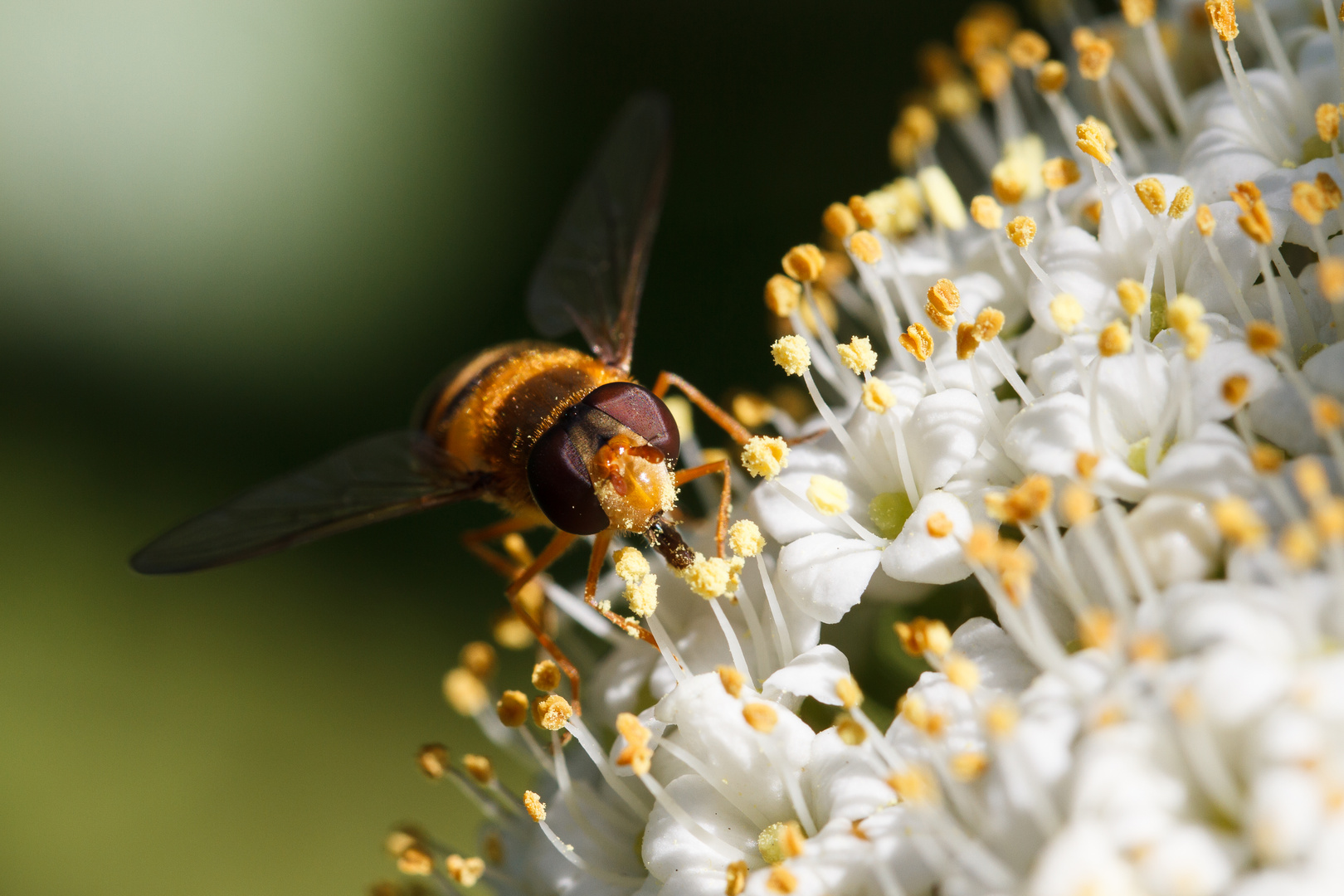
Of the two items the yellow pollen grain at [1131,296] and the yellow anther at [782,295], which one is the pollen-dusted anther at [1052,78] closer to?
the yellow anther at [782,295]

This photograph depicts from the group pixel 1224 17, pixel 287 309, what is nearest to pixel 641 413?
pixel 1224 17

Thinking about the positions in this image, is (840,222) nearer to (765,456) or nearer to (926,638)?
(765,456)

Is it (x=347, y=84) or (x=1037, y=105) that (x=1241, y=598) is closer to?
(x=1037, y=105)

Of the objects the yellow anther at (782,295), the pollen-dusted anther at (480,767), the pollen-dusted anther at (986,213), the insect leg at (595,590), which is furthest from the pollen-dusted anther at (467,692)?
the pollen-dusted anther at (986,213)

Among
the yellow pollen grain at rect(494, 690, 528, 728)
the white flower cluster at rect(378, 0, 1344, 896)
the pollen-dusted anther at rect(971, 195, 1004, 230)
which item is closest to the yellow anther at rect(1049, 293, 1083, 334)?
the white flower cluster at rect(378, 0, 1344, 896)

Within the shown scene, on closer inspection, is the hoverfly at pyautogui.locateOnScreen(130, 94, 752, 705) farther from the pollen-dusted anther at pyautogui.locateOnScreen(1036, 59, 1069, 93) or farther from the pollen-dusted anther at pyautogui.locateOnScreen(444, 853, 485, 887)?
the pollen-dusted anther at pyautogui.locateOnScreen(1036, 59, 1069, 93)

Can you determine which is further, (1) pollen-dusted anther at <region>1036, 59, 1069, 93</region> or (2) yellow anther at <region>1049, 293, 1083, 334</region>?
(1) pollen-dusted anther at <region>1036, 59, 1069, 93</region>

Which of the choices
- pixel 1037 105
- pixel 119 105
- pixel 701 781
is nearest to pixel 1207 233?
pixel 701 781
